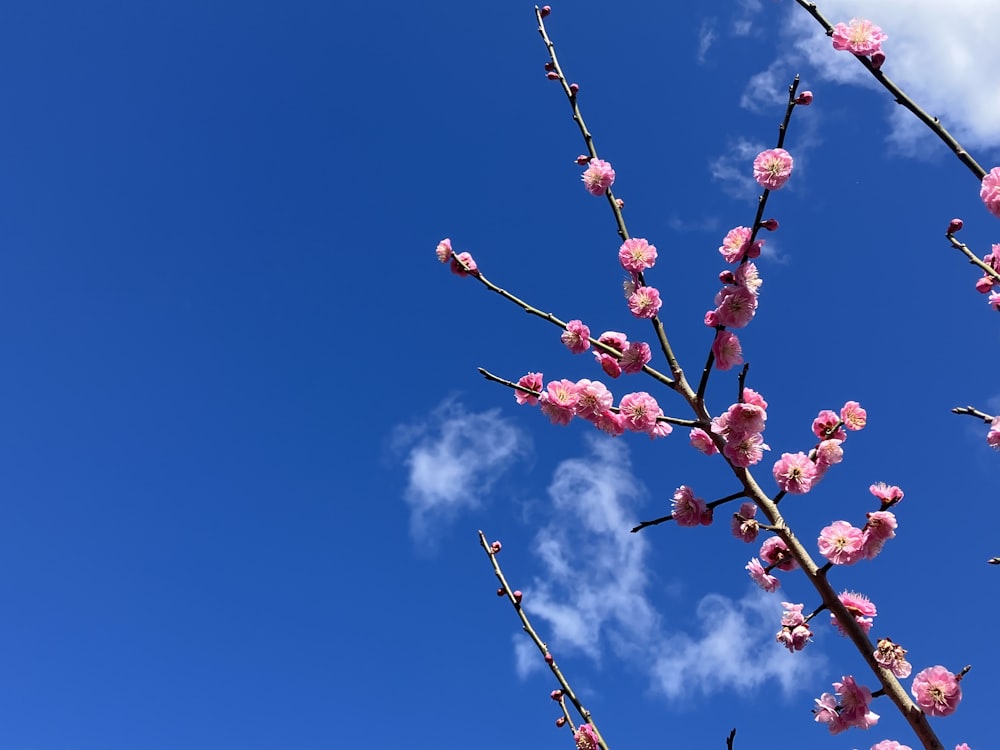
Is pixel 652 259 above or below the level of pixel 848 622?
above

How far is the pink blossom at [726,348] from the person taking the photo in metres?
3.28

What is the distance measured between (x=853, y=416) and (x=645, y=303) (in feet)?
3.92

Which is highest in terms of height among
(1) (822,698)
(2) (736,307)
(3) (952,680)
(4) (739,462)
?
(2) (736,307)

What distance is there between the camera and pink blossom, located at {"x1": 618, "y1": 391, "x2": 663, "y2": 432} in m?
3.47

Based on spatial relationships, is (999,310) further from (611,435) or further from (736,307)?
(611,435)

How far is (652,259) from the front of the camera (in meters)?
3.62

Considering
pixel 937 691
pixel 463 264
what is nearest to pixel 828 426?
pixel 937 691

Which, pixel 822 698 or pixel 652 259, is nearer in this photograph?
pixel 822 698

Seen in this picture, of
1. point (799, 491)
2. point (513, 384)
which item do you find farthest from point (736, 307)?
point (513, 384)

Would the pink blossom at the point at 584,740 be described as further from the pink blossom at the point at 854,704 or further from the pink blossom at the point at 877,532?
the pink blossom at the point at 877,532

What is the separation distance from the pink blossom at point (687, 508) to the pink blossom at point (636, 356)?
67 cm

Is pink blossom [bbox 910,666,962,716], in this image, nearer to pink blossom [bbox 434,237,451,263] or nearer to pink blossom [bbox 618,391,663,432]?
pink blossom [bbox 618,391,663,432]

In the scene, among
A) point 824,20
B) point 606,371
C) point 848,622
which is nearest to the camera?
point 848,622

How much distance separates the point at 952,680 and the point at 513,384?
236 cm
